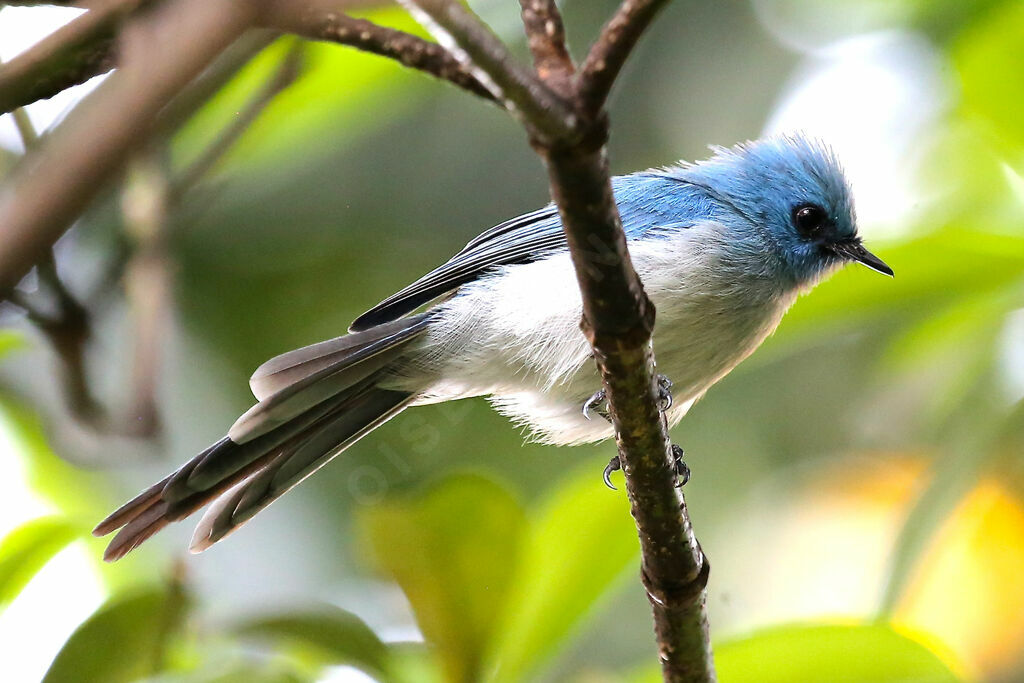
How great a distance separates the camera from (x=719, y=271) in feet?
10.7

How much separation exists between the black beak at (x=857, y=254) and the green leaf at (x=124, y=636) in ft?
7.39

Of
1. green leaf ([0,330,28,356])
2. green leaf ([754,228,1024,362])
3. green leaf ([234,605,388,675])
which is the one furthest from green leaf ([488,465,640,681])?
green leaf ([0,330,28,356])

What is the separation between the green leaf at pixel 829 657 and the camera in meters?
2.21

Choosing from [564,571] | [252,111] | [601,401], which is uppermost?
[601,401]

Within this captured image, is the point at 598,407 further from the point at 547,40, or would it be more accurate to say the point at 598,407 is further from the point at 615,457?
the point at 547,40

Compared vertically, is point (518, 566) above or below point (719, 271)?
below

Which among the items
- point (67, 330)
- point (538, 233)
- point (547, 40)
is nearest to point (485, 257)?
point (538, 233)

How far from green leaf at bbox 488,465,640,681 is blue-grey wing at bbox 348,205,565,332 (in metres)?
1.12

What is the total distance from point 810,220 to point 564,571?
1.85 metres

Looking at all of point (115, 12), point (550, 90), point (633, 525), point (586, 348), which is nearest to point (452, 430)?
point (586, 348)

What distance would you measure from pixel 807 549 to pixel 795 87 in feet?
7.55

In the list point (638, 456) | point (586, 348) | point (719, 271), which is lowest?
point (638, 456)

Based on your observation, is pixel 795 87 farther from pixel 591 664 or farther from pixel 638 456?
pixel 638 456

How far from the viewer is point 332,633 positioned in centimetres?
211
